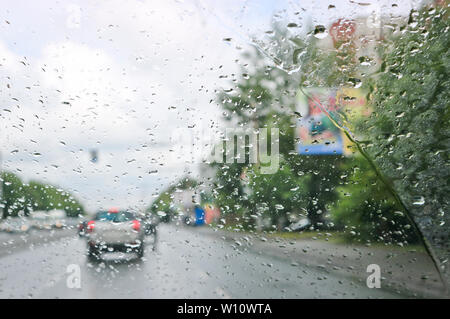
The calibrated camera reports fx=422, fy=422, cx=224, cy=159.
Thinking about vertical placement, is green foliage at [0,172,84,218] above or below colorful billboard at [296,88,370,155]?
below

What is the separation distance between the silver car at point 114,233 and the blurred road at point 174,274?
9cm

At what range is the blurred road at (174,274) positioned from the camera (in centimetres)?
351

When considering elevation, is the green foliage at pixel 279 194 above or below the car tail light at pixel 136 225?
above

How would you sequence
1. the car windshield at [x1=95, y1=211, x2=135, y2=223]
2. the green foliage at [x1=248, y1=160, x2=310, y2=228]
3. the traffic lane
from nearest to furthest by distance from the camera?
the car windshield at [x1=95, y1=211, x2=135, y2=223] < the traffic lane < the green foliage at [x1=248, y1=160, x2=310, y2=228]

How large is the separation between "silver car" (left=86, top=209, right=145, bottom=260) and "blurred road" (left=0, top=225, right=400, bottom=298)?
9 cm

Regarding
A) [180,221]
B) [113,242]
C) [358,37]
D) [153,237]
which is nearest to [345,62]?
[358,37]

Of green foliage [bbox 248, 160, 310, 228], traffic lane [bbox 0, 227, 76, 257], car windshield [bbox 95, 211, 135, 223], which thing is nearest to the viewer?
car windshield [bbox 95, 211, 135, 223]

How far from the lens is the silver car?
340cm

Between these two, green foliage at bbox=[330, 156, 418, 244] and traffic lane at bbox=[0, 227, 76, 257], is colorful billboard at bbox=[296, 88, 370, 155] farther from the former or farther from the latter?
traffic lane at bbox=[0, 227, 76, 257]


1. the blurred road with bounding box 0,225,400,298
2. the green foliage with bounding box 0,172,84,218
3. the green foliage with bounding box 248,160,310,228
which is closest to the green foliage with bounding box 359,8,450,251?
the green foliage with bounding box 248,160,310,228

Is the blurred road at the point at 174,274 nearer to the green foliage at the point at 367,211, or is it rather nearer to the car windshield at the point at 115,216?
the car windshield at the point at 115,216

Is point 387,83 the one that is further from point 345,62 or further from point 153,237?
point 153,237

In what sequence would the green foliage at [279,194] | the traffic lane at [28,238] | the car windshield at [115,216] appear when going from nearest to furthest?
1. the car windshield at [115,216]
2. the traffic lane at [28,238]
3. the green foliage at [279,194]

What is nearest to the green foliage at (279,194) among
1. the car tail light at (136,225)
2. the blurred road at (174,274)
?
the blurred road at (174,274)
